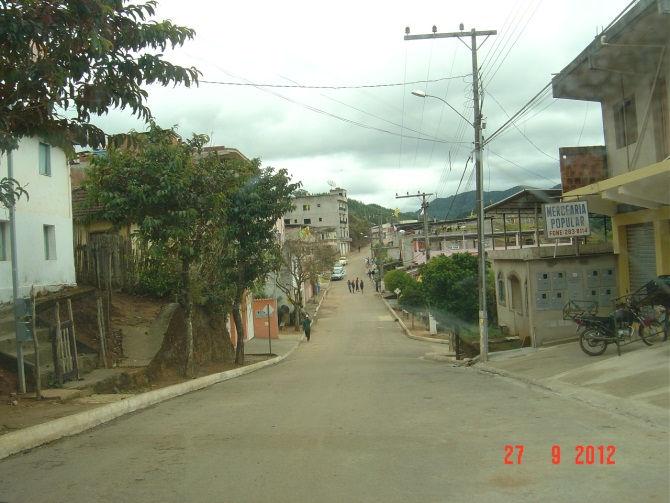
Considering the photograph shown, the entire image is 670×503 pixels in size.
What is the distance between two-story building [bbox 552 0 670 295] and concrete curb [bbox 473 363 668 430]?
4.97 metres

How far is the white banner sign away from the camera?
16.8 metres

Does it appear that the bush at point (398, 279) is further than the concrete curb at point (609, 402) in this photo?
Yes

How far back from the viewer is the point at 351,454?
636 cm

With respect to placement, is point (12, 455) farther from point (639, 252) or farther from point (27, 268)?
point (639, 252)

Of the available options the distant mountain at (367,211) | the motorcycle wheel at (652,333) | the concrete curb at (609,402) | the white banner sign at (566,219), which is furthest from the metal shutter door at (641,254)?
the distant mountain at (367,211)

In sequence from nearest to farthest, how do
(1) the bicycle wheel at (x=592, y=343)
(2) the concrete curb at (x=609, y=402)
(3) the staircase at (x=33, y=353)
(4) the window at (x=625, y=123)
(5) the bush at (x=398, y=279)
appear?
1. (2) the concrete curb at (x=609, y=402)
2. (3) the staircase at (x=33, y=353)
3. (1) the bicycle wheel at (x=592, y=343)
4. (4) the window at (x=625, y=123)
5. (5) the bush at (x=398, y=279)

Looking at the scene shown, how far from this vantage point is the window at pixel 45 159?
1709 cm

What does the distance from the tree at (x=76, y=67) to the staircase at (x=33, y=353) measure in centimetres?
542

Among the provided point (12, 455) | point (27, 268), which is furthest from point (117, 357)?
point (12, 455)

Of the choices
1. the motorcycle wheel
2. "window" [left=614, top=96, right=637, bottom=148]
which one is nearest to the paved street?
the motorcycle wheel

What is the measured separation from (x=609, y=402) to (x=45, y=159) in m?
15.3

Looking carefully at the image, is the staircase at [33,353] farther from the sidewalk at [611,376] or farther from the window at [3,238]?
the sidewalk at [611,376]
